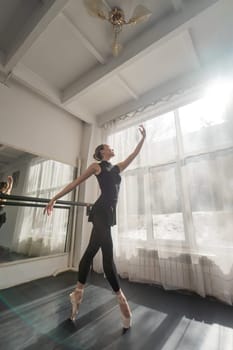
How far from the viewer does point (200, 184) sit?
1884 mm

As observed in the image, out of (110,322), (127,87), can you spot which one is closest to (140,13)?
(127,87)

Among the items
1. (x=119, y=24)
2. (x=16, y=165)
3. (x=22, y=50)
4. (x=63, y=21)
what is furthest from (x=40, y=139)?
(x=119, y=24)

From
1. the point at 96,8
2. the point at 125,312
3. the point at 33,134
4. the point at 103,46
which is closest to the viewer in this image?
the point at 125,312

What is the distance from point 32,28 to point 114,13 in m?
0.79

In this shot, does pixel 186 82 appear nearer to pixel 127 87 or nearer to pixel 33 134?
pixel 127 87

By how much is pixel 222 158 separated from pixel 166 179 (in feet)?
2.15

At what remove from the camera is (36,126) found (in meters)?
2.51

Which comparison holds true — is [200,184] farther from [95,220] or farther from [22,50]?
[22,50]

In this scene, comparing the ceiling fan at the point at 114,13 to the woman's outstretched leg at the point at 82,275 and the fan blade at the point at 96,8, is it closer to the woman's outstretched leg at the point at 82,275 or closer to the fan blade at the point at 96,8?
the fan blade at the point at 96,8

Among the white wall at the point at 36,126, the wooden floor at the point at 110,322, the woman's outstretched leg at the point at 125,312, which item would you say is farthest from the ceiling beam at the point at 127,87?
the wooden floor at the point at 110,322

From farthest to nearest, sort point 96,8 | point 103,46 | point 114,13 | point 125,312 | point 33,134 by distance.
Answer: point 33,134, point 103,46, point 114,13, point 96,8, point 125,312

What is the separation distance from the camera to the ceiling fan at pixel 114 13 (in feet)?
4.73

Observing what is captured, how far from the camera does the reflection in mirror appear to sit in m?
2.09

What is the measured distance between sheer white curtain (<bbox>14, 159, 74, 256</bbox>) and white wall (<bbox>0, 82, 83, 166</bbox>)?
21cm
